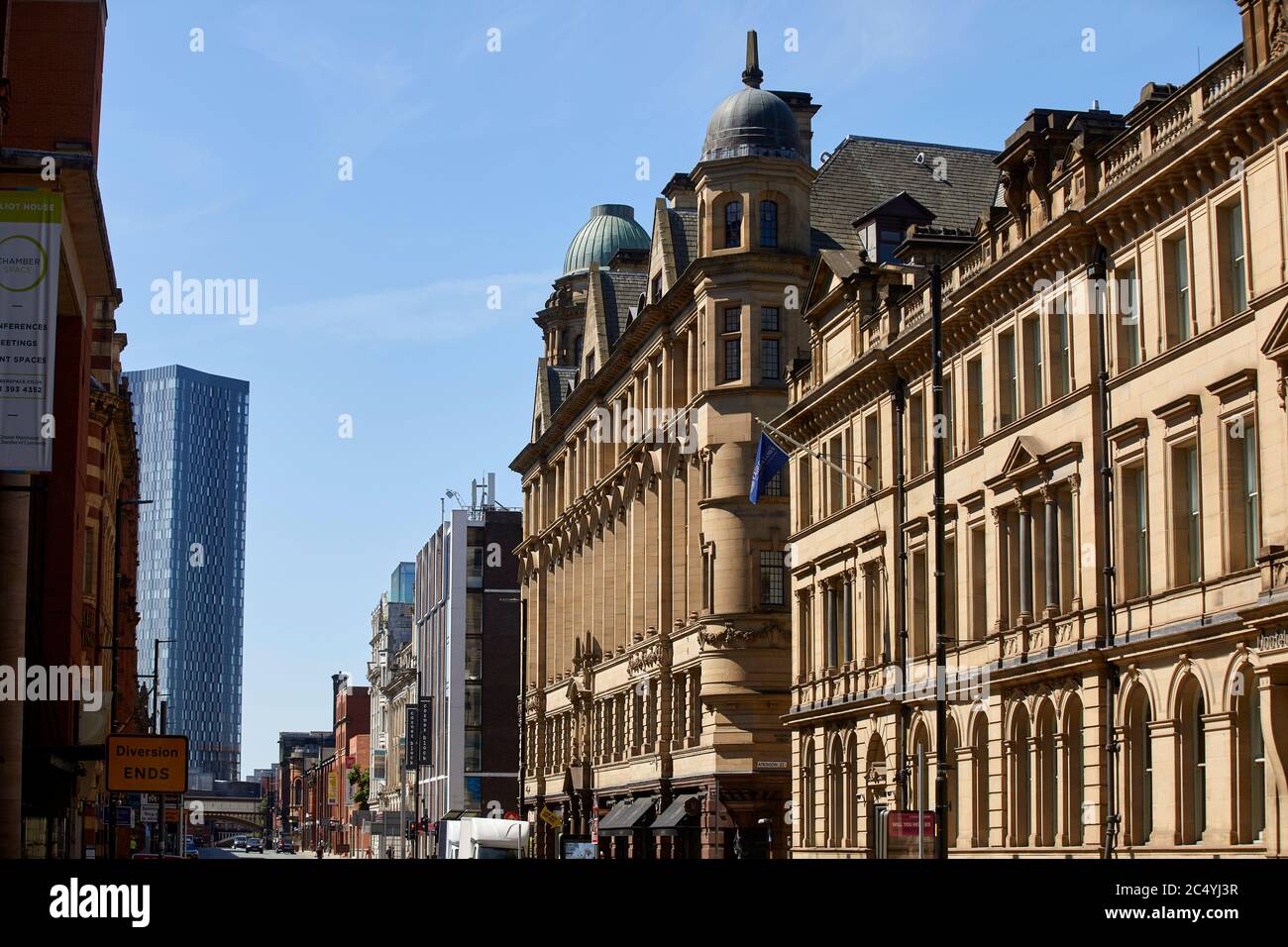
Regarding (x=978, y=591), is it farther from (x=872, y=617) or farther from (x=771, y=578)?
(x=771, y=578)

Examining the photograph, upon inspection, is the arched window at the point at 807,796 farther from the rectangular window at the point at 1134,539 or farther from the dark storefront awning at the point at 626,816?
the rectangular window at the point at 1134,539

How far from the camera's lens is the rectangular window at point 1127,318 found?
3884 cm

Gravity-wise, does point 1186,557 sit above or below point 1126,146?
below

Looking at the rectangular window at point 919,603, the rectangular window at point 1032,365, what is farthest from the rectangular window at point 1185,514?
the rectangular window at point 919,603

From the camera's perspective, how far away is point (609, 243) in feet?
364

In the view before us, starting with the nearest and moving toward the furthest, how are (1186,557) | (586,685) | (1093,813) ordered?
1. (1186,557)
2. (1093,813)
3. (586,685)

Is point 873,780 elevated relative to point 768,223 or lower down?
lower down

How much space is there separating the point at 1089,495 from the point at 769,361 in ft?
99.0

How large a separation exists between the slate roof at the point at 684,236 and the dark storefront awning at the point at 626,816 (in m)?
21.4

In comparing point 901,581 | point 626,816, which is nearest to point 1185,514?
point 901,581

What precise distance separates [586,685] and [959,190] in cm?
3324

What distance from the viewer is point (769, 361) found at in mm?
69688

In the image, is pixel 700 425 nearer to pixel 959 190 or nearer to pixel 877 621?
pixel 959 190
